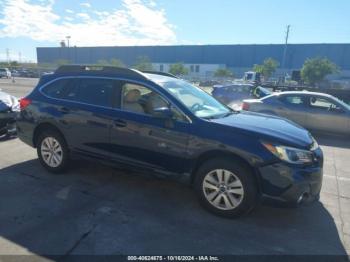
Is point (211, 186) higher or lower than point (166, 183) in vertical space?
higher

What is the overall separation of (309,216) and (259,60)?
81.8 metres

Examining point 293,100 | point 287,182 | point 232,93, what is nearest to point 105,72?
point 287,182

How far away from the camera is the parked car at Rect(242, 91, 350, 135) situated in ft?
28.0

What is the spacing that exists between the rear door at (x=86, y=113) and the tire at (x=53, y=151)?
7.0 inches

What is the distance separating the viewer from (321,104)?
8.96 meters

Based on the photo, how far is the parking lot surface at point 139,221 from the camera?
3008 millimetres

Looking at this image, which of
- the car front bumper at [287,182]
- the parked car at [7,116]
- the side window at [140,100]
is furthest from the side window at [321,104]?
the parked car at [7,116]

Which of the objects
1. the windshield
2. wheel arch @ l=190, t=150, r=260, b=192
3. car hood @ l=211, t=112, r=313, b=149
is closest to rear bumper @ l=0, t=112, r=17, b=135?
the windshield

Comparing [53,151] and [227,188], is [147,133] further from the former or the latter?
[53,151]

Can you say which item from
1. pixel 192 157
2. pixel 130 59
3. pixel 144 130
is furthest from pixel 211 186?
pixel 130 59

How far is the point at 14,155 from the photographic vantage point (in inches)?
228

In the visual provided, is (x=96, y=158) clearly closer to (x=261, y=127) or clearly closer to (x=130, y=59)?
(x=261, y=127)

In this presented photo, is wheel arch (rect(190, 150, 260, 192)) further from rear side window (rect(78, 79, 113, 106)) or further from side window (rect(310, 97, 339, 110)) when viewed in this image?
side window (rect(310, 97, 339, 110))

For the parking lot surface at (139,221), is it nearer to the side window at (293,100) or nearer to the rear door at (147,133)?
the rear door at (147,133)
